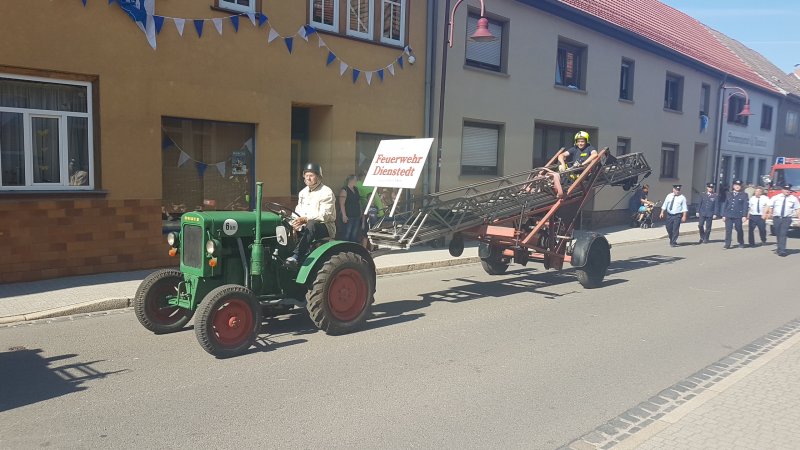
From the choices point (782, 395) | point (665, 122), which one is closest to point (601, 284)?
point (782, 395)

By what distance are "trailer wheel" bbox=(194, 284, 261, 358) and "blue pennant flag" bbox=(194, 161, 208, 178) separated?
5599 millimetres

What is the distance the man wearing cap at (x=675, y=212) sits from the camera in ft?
52.0

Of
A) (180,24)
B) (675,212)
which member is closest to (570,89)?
(675,212)

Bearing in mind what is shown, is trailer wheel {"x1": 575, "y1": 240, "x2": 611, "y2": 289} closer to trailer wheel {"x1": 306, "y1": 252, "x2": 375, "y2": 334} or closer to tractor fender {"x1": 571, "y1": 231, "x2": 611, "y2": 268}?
tractor fender {"x1": 571, "y1": 231, "x2": 611, "y2": 268}

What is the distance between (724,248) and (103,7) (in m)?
15.6

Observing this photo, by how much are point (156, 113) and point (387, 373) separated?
21.8ft

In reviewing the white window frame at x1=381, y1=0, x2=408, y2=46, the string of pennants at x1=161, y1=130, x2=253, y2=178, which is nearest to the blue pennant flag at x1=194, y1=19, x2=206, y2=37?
the string of pennants at x1=161, y1=130, x2=253, y2=178

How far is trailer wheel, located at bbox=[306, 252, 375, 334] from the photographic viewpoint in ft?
19.9

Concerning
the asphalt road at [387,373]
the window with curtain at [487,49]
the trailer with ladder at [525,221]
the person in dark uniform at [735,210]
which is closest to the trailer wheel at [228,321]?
the asphalt road at [387,373]

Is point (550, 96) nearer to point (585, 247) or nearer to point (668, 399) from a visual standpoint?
point (585, 247)

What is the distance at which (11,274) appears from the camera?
830 centimetres

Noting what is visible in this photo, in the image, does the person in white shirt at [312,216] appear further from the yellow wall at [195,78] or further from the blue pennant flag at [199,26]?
the blue pennant flag at [199,26]

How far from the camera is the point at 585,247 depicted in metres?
9.05

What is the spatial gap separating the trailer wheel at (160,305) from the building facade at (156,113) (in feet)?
12.1
